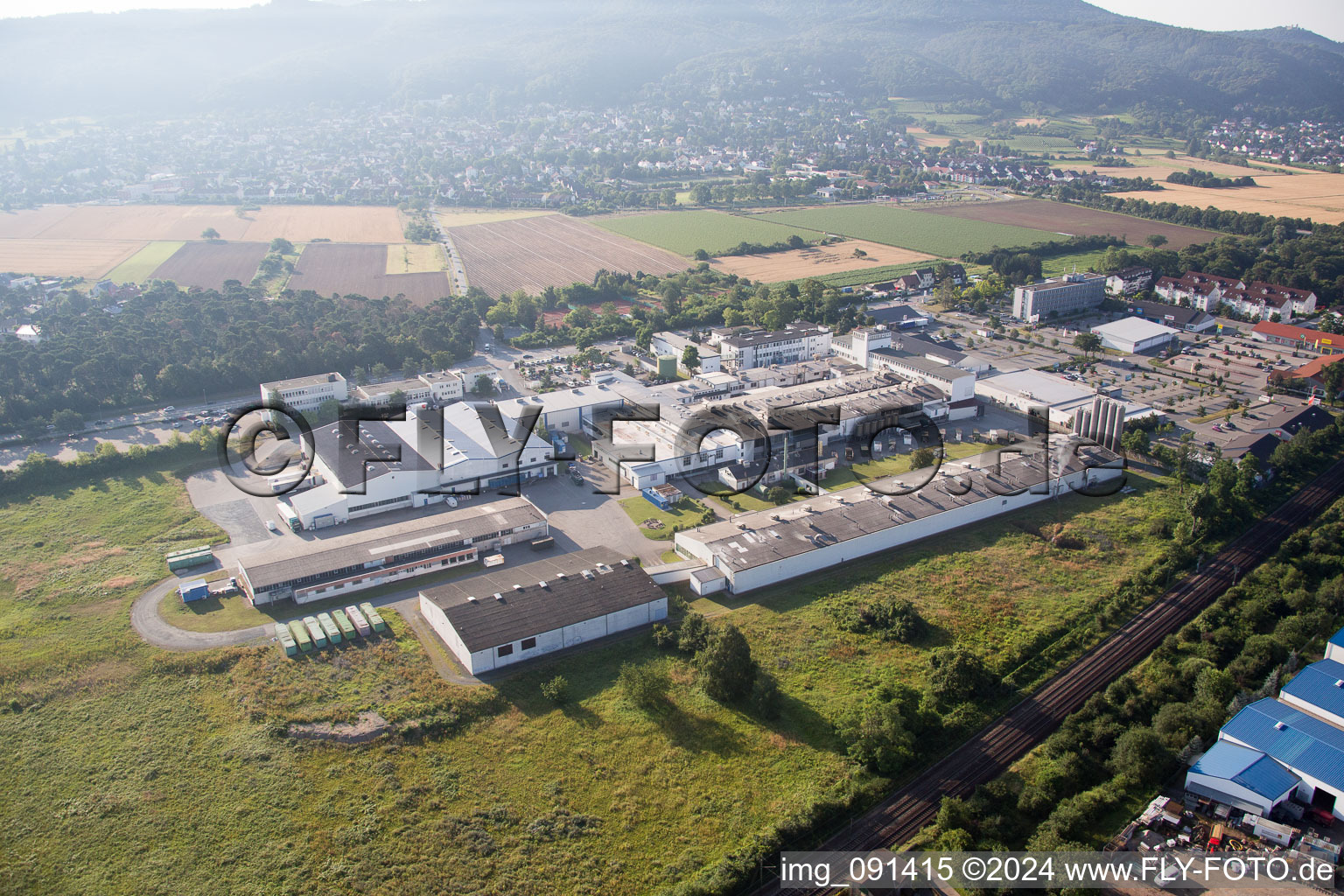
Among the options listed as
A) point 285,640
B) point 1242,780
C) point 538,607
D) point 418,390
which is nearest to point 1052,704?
point 1242,780

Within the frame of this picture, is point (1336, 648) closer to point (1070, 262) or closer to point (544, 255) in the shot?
point (1070, 262)

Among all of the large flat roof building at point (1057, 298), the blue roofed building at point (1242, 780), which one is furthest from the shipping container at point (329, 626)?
the large flat roof building at point (1057, 298)

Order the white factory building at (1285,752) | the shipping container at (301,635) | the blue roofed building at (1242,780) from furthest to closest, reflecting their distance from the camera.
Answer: the shipping container at (301,635) < the white factory building at (1285,752) < the blue roofed building at (1242,780)

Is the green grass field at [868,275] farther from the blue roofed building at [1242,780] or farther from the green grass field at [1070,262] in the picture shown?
the blue roofed building at [1242,780]

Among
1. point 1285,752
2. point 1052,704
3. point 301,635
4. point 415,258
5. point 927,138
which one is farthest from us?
point 927,138

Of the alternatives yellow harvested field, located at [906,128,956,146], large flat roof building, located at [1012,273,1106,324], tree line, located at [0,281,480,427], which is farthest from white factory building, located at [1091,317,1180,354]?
yellow harvested field, located at [906,128,956,146]

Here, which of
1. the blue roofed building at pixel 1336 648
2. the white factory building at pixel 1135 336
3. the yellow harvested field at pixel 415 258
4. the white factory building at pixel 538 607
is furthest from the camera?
the yellow harvested field at pixel 415 258
